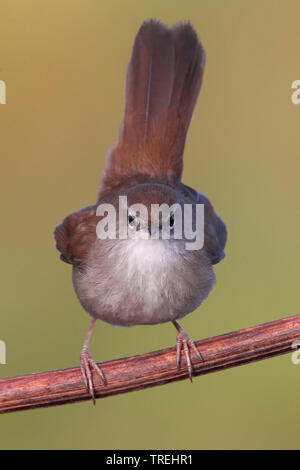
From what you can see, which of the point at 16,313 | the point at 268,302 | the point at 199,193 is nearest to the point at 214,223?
the point at 199,193

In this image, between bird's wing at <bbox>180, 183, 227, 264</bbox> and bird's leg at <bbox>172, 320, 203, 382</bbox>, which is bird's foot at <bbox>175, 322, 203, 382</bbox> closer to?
bird's leg at <bbox>172, 320, 203, 382</bbox>

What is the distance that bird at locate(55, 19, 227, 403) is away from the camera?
3.19m

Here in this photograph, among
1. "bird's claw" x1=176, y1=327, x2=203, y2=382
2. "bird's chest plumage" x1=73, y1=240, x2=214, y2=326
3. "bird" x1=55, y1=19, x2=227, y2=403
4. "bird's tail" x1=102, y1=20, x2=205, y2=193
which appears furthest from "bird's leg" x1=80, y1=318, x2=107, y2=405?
"bird's tail" x1=102, y1=20, x2=205, y2=193

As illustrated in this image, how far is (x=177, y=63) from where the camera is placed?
373cm

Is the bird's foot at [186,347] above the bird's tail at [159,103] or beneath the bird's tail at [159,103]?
beneath

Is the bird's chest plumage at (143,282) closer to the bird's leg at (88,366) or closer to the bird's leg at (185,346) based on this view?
the bird's leg at (185,346)

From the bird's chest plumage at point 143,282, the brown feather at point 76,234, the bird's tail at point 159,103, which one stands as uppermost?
the bird's tail at point 159,103

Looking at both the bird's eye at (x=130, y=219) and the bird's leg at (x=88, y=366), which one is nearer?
the bird's leg at (x=88, y=366)

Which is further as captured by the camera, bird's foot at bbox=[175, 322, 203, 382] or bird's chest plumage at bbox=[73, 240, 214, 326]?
bird's chest plumage at bbox=[73, 240, 214, 326]

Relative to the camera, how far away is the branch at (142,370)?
282 centimetres

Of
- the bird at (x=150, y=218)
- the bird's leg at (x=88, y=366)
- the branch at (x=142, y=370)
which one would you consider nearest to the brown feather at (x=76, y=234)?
the bird at (x=150, y=218)

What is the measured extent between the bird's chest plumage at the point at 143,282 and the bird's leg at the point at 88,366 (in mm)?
223

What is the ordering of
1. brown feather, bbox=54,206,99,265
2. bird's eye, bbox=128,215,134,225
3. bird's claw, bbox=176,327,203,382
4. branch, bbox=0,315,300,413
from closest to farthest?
branch, bbox=0,315,300,413, bird's claw, bbox=176,327,203,382, bird's eye, bbox=128,215,134,225, brown feather, bbox=54,206,99,265

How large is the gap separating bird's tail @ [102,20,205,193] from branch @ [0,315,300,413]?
117 centimetres
